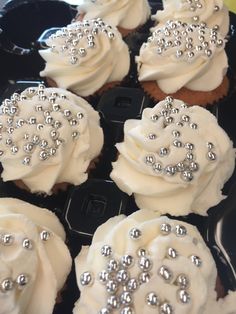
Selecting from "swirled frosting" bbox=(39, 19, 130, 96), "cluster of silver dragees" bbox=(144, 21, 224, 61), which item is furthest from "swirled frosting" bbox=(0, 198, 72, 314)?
"cluster of silver dragees" bbox=(144, 21, 224, 61)

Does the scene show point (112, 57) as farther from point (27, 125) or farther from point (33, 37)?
point (33, 37)

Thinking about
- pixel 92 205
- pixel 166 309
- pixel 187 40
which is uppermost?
pixel 187 40

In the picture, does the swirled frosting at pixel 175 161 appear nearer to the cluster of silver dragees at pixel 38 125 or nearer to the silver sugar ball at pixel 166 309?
the cluster of silver dragees at pixel 38 125

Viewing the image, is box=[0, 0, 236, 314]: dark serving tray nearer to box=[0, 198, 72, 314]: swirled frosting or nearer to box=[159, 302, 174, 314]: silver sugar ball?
box=[0, 198, 72, 314]: swirled frosting

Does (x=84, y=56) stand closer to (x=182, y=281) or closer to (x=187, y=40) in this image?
(x=187, y=40)

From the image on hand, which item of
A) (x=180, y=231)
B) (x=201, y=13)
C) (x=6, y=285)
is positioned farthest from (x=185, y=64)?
(x=6, y=285)

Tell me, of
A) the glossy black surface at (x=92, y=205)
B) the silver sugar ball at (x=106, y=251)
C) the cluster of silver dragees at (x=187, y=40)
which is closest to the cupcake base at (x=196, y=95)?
the cluster of silver dragees at (x=187, y=40)

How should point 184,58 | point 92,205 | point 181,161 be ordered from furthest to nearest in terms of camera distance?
point 184,58, point 92,205, point 181,161
